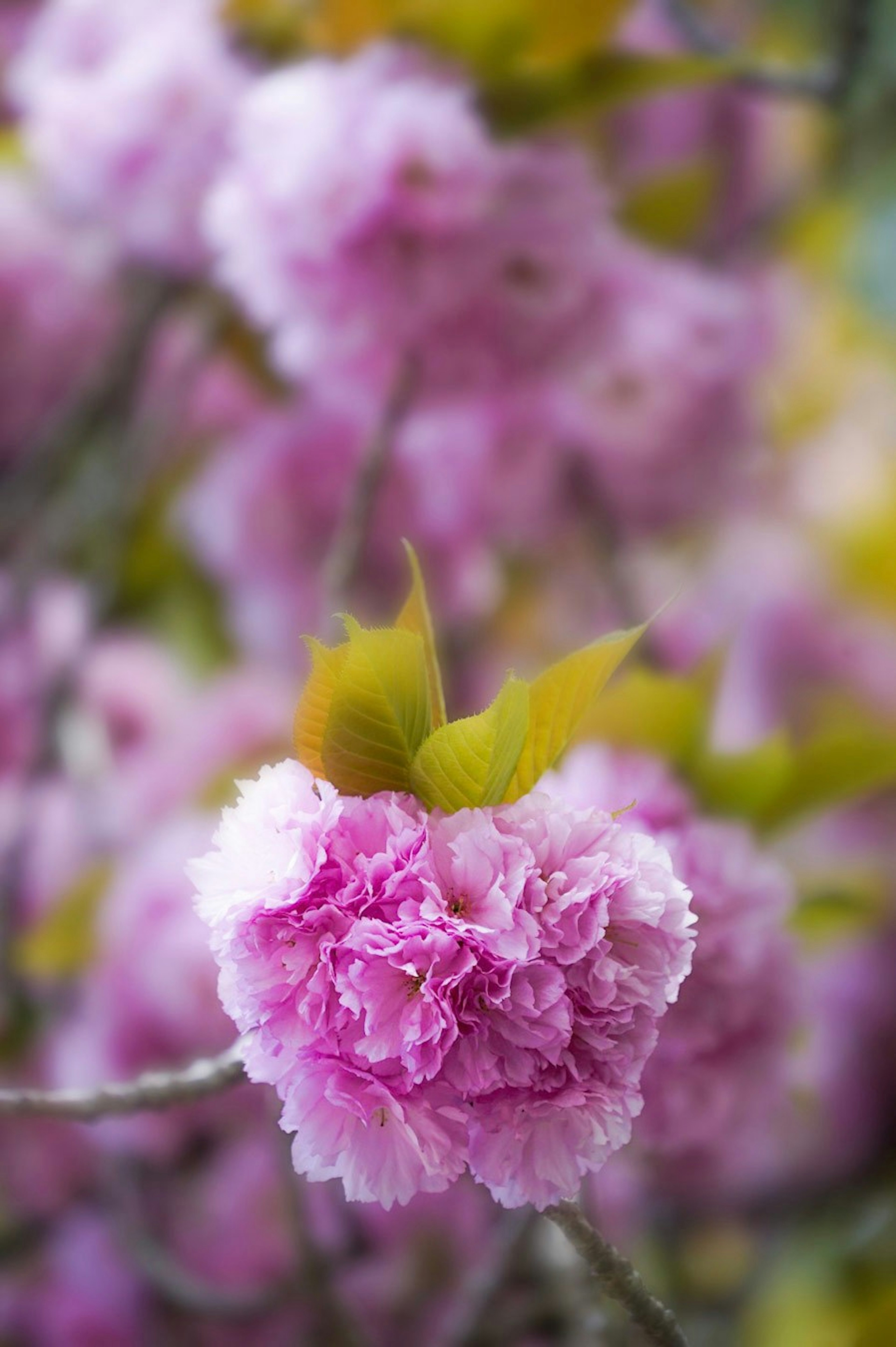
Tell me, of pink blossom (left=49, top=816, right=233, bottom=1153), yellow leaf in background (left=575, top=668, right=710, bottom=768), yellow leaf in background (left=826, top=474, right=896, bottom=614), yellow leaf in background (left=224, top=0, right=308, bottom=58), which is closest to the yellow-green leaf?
yellow leaf in background (left=575, top=668, right=710, bottom=768)

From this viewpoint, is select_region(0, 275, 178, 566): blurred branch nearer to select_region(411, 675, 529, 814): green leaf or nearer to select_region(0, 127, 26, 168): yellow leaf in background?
select_region(0, 127, 26, 168): yellow leaf in background

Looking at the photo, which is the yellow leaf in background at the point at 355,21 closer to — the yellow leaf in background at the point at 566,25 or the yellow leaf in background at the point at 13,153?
the yellow leaf in background at the point at 566,25

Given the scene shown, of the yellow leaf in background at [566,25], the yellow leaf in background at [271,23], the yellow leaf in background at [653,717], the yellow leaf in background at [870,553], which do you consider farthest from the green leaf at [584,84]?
the yellow leaf in background at [870,553]

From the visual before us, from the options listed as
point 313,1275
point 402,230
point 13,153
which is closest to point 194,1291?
point 313,1275

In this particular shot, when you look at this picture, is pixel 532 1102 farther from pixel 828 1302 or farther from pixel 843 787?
pixel 828 1302

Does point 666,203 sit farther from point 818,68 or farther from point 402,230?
point 402,230
